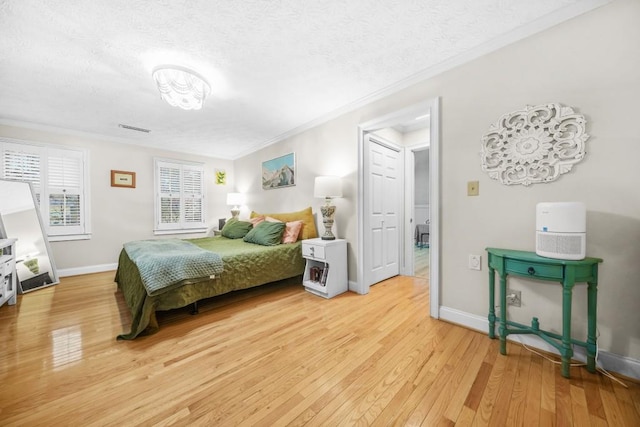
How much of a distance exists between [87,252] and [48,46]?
3.22 meters

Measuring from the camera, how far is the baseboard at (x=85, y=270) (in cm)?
361

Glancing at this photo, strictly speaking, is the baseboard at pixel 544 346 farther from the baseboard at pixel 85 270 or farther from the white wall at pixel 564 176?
the baseboard at pixel 85 270

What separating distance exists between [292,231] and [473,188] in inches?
84.1

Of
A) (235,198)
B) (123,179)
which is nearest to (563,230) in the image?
(235,198)

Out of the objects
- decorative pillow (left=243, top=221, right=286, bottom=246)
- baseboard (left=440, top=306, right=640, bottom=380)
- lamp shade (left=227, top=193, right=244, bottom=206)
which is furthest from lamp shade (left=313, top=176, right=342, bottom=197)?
lamp shade (left=227, top=193, right=244, bottom=206)

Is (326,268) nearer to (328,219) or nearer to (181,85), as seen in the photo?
(328,219)

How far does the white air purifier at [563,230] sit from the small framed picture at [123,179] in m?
5.51

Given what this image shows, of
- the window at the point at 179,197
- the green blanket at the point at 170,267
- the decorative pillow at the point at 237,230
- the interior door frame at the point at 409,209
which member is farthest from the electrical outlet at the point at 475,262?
the window at the point at 179,197

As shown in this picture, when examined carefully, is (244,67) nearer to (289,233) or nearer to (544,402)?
(289,233)

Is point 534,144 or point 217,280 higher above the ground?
point 534,144

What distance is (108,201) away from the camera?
4.00 metres

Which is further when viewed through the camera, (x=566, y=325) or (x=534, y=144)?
(x=534, y=144)

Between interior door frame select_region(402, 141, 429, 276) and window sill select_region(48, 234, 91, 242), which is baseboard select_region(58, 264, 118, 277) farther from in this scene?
interior door frame select_region(402, 141, 429, 276)

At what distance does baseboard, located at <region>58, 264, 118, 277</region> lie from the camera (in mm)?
3611
